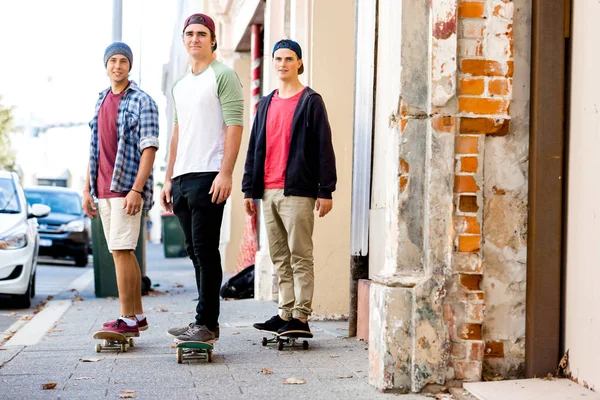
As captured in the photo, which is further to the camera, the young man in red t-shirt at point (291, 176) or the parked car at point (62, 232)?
the parked car at point (62, 232)

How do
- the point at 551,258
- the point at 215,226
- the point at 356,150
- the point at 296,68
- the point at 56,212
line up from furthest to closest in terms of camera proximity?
the point at 56,212, the point at 356,150, the point at 296,68, the point at 215,226, the point at 551,258

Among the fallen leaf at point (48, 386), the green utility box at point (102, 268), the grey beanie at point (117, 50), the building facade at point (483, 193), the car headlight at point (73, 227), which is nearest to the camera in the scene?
the building facade at point (483, 193)

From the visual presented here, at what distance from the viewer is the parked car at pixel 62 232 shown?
2056cm

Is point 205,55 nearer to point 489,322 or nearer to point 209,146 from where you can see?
point 209,146

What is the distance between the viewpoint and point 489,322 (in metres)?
4.96

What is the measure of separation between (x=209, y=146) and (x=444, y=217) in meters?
1.79

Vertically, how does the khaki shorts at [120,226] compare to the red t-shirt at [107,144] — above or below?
below

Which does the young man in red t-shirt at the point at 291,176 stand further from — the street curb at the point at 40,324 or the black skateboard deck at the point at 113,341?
the street curb at the point at 40,324

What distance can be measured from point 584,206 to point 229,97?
96.3 inches

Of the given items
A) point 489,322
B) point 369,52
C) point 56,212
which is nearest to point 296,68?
point 369,52

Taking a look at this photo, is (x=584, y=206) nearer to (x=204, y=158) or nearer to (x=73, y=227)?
(x=204, y=158)

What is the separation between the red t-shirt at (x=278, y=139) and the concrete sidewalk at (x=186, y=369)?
47.1 inches

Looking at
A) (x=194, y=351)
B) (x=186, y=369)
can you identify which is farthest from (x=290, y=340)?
(x=186, y=369)

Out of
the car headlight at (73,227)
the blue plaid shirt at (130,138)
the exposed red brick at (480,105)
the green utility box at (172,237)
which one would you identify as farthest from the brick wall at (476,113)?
the green utility box at (172,237)
